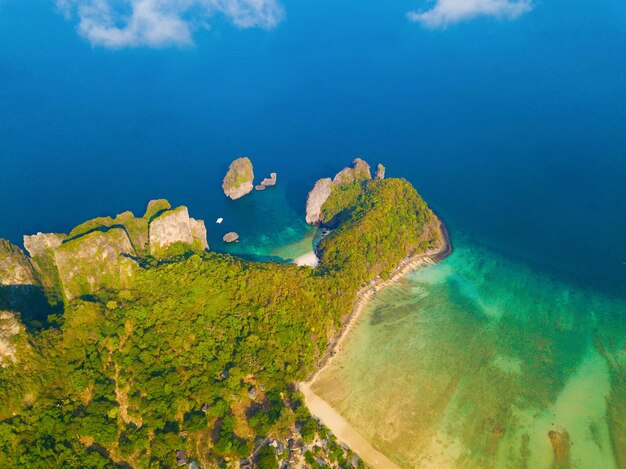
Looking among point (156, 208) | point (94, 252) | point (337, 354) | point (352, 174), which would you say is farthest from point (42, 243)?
point (352, 174)

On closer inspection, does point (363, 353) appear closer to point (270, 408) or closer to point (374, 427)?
point (374, 427)

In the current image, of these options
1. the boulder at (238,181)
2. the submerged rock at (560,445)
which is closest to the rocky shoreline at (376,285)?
the submerged rock at (560,445)

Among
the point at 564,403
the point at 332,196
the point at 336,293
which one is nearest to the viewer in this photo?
the point at 564,403

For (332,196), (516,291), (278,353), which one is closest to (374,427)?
(278,353)

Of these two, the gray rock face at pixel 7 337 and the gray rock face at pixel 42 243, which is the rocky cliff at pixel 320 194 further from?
the gray rock face at pixel 7 337

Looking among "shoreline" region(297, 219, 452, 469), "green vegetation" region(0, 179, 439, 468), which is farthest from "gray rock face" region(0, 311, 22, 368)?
"shoreline" region(297, 219, 452, 469)
